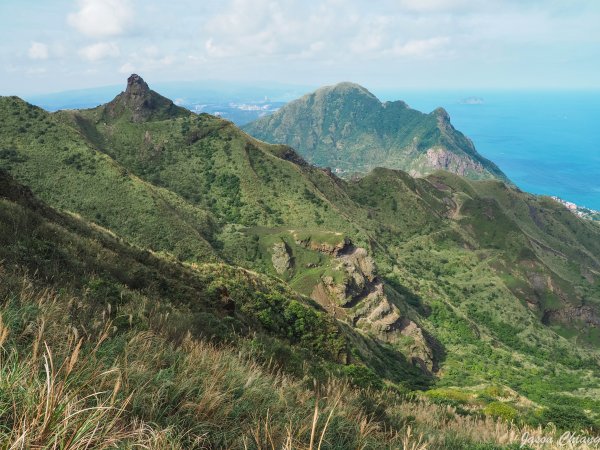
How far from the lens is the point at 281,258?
7538 cm

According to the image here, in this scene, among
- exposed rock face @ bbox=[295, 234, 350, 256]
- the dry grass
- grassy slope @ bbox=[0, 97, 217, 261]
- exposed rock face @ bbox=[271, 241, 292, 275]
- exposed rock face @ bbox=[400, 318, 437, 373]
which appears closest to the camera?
the dry grass

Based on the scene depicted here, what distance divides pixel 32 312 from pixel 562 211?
223743 millimetres

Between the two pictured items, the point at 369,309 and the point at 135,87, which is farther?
the point at 135,87

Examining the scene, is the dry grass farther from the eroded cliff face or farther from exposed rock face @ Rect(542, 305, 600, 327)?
exposed rock face @ Rect(542, 305, 600, 327)

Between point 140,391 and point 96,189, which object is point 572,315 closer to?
point 96,189

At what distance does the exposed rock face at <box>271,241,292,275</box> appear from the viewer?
2918 inches

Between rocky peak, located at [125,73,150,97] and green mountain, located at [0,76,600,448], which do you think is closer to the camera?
green mountain, located at [0,76,600,448]

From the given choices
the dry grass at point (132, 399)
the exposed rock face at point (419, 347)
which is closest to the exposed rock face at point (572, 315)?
the exposed rock face at point (419, 347)

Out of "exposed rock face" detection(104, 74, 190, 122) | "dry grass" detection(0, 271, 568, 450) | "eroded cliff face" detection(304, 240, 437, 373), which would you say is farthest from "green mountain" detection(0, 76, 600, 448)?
"exposed rock face" detection(104, 74, 190, 122)

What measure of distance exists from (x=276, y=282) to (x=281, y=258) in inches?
1233

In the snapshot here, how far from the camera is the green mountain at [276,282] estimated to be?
430cm

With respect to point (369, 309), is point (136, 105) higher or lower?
higher

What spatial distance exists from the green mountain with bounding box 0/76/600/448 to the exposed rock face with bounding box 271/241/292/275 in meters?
0.46

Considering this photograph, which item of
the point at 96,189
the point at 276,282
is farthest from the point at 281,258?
the point at 96,189
